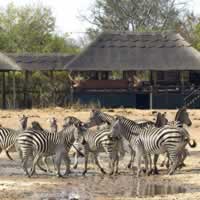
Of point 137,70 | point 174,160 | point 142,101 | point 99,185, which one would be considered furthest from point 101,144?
point 142,101

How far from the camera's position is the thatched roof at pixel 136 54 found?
45875 mm

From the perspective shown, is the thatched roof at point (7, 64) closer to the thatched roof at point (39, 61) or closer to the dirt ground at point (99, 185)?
the thatched roof at point (39, 61)

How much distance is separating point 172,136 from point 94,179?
229cm

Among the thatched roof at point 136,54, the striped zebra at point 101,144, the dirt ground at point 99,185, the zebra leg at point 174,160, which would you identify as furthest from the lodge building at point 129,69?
the zebra leg at point 174,160

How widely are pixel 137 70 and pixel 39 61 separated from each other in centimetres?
747

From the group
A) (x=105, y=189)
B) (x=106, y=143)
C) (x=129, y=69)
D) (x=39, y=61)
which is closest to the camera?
(x=105, y=189)

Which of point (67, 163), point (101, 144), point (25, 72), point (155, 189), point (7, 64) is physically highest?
point (7, 64)

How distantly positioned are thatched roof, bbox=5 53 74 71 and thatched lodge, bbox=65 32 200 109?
4.87ft

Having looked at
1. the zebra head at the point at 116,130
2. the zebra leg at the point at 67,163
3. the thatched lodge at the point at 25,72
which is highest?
the thatched lodge at the point at 25,72

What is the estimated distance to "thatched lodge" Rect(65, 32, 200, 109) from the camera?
1794 inches

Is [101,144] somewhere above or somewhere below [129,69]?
below

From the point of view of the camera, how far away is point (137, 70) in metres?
46.1

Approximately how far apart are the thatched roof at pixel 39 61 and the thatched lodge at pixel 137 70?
1.48m

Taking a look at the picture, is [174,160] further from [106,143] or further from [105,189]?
[105,189]
